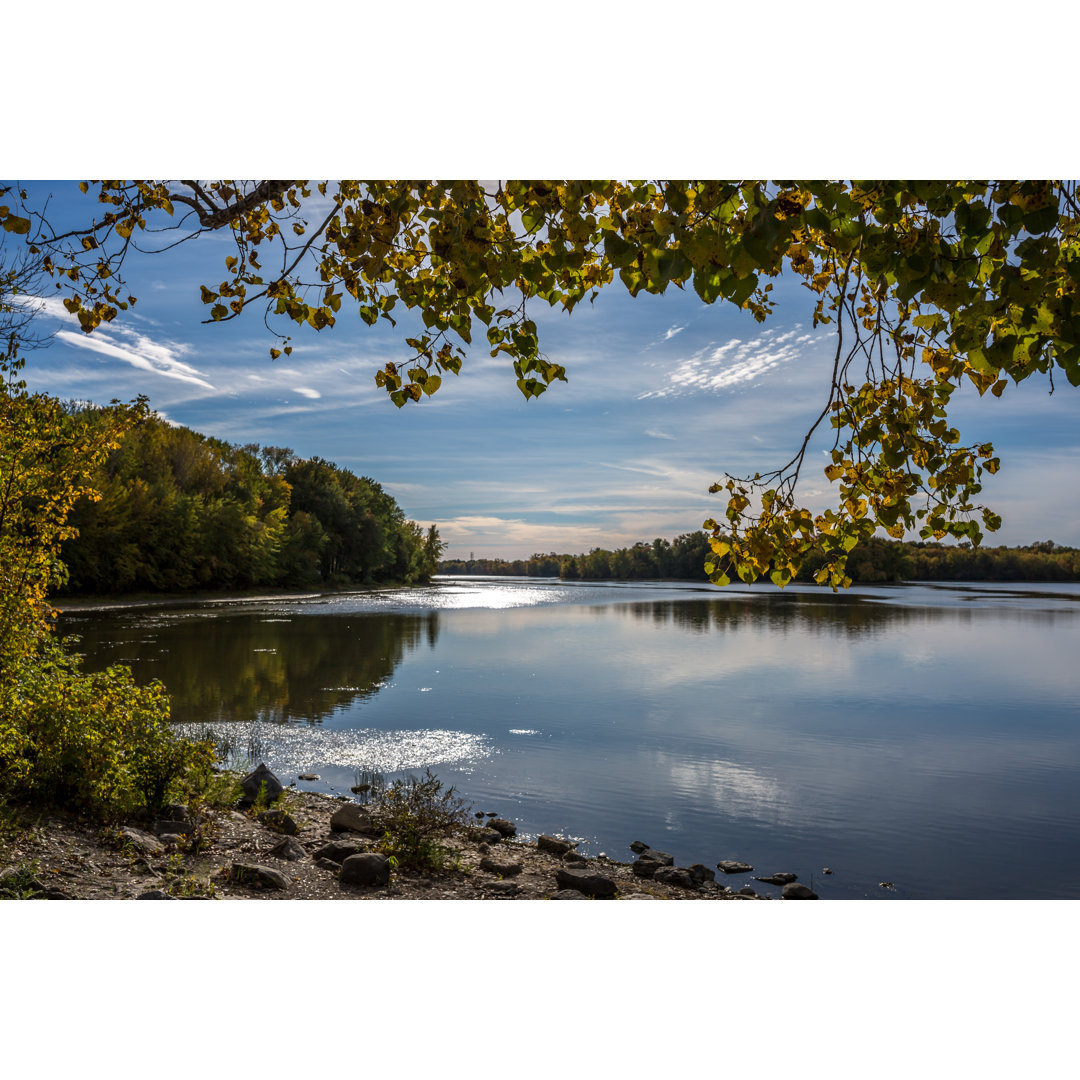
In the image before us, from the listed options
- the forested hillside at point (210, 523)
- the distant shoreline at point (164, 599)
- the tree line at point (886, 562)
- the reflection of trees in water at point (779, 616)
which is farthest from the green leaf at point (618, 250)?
the reflection of trees in water at point (779, 616)

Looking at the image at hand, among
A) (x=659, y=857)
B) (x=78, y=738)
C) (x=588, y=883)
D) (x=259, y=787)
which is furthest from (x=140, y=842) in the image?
(x=659, y=857)

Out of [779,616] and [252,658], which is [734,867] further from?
[779,616]

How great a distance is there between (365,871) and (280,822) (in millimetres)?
1487

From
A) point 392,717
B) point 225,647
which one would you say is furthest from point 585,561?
point 392,717

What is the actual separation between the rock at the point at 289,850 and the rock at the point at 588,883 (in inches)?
76.1

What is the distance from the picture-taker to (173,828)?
16.5ft

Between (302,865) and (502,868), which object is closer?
(302,865)

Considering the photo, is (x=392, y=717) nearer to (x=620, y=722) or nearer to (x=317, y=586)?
(x=620, y=722)

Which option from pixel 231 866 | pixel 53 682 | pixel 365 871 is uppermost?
pixel 53 682

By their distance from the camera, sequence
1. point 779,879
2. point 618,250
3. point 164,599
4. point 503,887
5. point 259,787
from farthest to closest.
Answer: point 164,599, point 259,787, point 779,879, point 503,887, point 618,250

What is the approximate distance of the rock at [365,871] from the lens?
15.3 feet

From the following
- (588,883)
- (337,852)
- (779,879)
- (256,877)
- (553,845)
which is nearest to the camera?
(256,877)

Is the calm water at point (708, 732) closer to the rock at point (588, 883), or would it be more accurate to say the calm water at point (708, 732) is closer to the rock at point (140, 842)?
the rock at point (588, 883)

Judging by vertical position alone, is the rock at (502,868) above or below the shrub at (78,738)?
below
